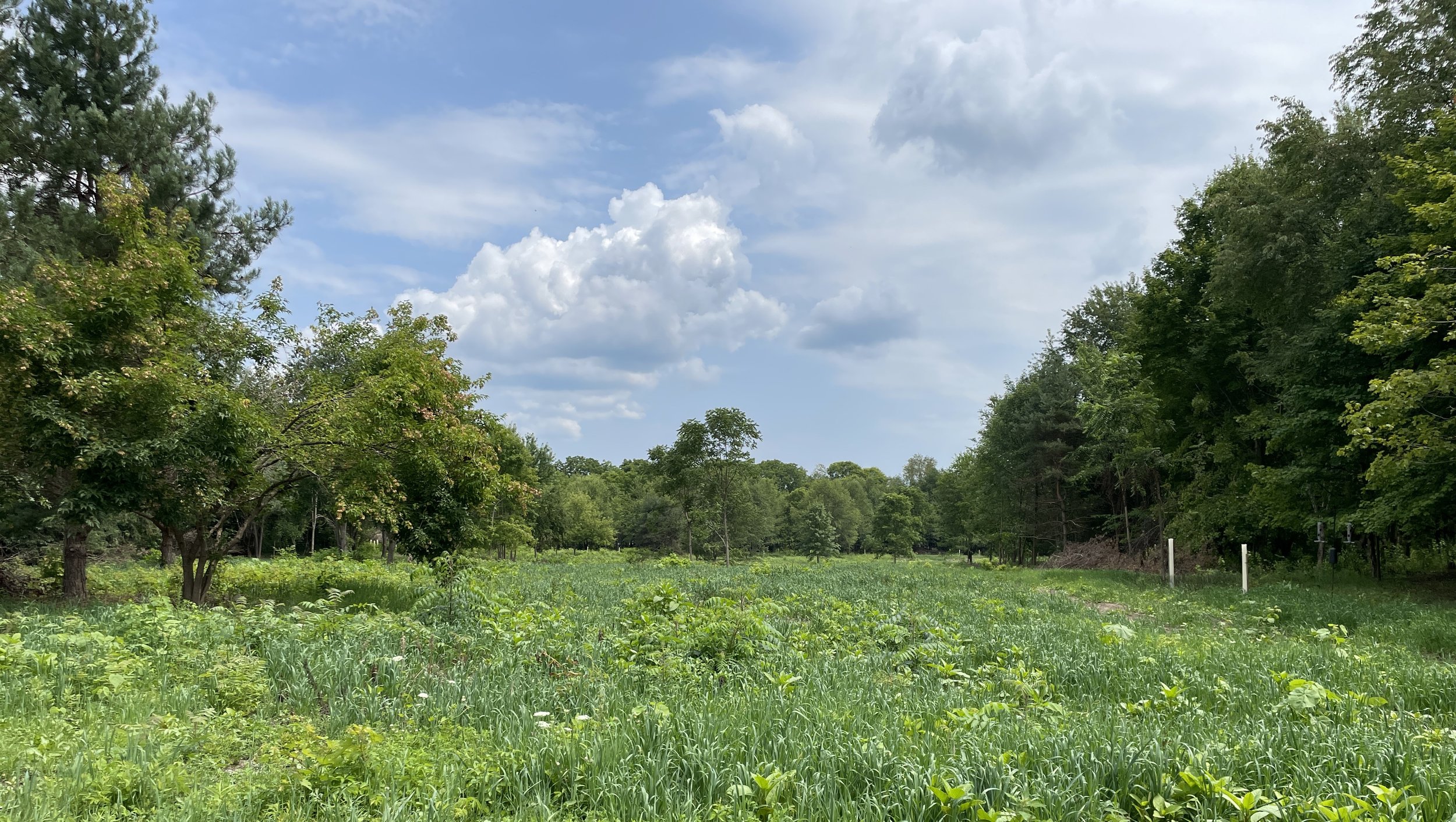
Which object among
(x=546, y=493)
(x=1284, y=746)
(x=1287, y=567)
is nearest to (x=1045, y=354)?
(x=1287, y=567)

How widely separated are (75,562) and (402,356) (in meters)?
8.45

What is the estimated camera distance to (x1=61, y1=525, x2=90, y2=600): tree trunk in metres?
14.3

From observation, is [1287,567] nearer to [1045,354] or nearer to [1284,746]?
[1045,354]

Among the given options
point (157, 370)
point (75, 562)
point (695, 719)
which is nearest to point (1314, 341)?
point (695, 719)

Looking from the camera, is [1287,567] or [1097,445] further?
[1097,445]

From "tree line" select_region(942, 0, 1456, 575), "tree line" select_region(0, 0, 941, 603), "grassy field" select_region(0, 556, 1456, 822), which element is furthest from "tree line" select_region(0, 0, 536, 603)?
"tree line" select_region(942, 0, 1456, 575)

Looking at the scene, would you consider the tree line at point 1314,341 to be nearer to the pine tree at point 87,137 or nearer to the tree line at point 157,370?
the tree line at point 157,370

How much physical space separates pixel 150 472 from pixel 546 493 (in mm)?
43725

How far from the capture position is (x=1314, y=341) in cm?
1870

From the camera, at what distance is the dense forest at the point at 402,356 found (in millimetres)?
10852

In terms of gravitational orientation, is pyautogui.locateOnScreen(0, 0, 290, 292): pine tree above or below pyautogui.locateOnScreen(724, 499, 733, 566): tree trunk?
above

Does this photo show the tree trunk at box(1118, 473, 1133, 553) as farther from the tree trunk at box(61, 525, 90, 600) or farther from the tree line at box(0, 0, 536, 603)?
the tree trunk at box(61, 525, 90, 600)

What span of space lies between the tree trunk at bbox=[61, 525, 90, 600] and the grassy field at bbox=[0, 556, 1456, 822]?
526 centimetres

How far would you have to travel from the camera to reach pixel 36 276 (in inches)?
485
